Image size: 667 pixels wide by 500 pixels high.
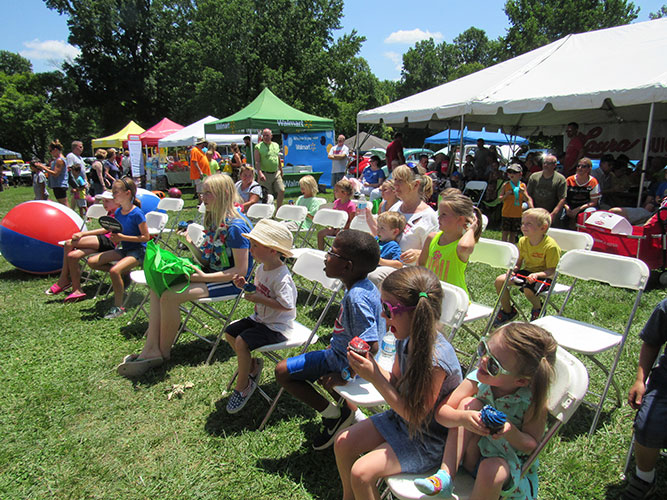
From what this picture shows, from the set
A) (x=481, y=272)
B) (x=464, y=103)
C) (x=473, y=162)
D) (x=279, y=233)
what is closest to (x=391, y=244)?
(x=279, y=233)

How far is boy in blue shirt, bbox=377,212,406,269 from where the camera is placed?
147 inches

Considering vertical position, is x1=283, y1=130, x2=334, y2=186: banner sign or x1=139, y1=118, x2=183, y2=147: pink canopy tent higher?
x1=139, y1=118, x2=183, y2=147: pink canopy tent

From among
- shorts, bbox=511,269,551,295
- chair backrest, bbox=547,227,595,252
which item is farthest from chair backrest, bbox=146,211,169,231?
chair backrest, bbox=547,227,595,252

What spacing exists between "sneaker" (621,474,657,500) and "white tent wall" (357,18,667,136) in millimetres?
6469

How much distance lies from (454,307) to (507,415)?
86 centimetres

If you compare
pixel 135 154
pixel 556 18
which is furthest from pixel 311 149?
pixel 556 18

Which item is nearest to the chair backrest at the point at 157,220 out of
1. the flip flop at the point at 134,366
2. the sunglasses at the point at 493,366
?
the flip flop at the point at 134,366

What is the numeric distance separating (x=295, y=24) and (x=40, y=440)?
36.5m

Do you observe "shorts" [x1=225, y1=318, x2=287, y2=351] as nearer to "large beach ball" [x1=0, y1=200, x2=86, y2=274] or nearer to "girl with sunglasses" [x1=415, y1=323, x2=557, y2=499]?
"girl with sunglasses" [x1=415, y1=323, x2=557, y2=499]

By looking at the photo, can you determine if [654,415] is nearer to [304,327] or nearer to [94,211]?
[304,327]

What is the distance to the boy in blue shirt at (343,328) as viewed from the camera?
92.2 inches

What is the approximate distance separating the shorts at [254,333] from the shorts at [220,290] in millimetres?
607

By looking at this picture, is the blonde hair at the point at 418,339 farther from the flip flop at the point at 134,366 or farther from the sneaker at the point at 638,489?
the flip flop at the point at 134,366

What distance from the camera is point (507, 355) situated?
1.60 m
